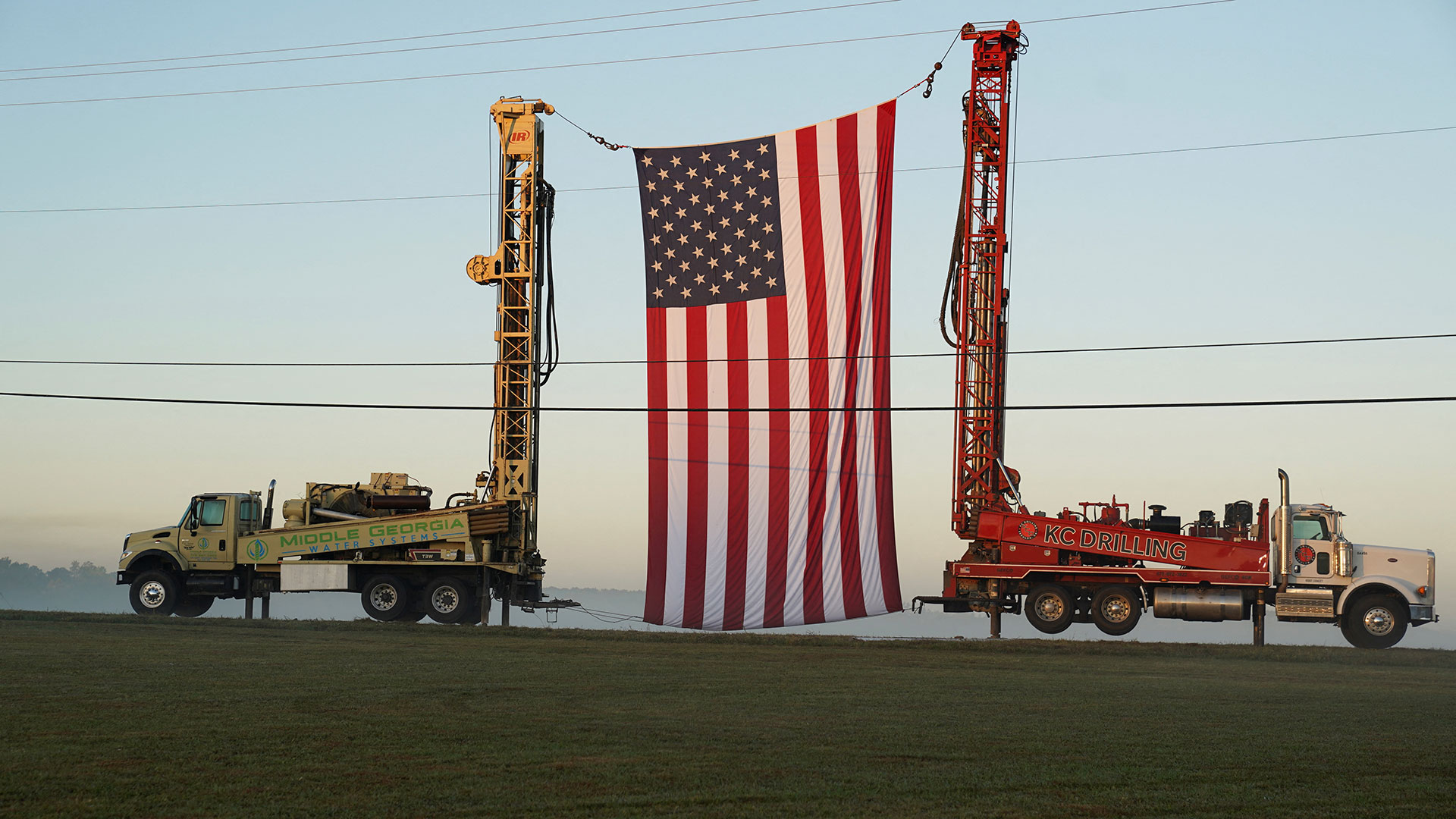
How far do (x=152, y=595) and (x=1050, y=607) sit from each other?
21.8 m

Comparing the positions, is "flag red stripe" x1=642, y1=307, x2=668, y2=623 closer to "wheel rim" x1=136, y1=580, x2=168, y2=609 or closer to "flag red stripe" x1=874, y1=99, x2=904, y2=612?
"flag red stripe" x1=874, y1=99, x2=904, y2=612

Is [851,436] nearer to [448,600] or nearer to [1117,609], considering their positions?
[1117,609]

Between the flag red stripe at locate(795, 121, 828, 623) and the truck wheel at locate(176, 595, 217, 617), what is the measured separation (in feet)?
49.4

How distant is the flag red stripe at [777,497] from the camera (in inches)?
1216

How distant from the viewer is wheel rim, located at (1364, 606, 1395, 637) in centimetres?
2773

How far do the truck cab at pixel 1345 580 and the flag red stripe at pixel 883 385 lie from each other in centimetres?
843

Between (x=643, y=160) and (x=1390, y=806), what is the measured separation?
27327 mm

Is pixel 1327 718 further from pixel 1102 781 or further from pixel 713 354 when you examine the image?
pixel 713 354

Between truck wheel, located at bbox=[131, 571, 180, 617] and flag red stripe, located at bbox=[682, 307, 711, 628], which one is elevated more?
flag red stripe, located at bbox=[682, 307, 711, 628]

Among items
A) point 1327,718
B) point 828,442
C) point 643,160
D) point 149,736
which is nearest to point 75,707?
point 149,736

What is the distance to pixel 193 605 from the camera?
109ft

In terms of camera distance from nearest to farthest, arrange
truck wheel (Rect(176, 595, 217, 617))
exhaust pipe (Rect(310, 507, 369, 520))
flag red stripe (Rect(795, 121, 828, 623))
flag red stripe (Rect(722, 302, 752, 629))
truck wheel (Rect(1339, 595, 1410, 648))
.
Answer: truck wheel (Rect(1339, 595, 1410, 648)) < flag red stripe (Rect(795, 121, 828, 623)) < flag red stripe (Rect(722, 302, 752, 629)) < exhaust pipe (Rect(310, 507, 369, 520)) < truck wheel (Rect(176, 595, 217, 617))

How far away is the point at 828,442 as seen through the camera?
31016mm

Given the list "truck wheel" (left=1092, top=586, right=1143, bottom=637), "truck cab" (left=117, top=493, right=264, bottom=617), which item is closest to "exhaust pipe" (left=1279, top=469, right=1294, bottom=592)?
"truck wheel" (left=1092, top=586, right=1143, bottom=637)
